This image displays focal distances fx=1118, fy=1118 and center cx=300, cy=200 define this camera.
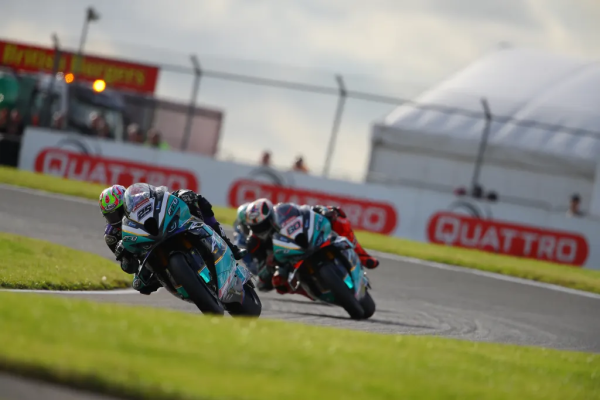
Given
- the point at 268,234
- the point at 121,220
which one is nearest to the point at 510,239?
the point at 268,234

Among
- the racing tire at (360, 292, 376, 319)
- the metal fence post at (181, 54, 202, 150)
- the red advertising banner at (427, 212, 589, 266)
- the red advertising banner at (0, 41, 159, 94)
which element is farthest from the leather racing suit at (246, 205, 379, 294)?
the red advertising banner at (0, 41, 159, 94)

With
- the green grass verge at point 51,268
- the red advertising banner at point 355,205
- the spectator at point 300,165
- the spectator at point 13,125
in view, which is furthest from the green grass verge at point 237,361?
the spectator at point 13,125

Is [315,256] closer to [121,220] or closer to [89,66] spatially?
[121,220]

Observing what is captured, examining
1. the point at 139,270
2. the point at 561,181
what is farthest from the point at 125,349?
the point at 561,181

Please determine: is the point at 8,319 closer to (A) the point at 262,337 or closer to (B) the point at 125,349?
(B) the point at 125,349

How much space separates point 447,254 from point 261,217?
8003 mm

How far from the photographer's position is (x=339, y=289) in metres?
9.83

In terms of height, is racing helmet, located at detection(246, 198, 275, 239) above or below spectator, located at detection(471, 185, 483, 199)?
below

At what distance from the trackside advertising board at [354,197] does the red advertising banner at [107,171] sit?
0.02 m

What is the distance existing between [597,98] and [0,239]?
18.2 metres

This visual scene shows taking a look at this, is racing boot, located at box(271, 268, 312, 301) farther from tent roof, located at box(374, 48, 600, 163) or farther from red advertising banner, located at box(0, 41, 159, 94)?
red advertising banner, located at box(0, 41, 159, 94)

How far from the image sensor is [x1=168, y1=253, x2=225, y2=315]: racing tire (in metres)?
7.59

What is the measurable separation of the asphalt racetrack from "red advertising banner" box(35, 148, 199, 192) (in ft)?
10.8

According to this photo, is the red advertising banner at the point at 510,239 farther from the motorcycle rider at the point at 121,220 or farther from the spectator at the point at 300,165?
the motorcycle rider at the point at 121,220
